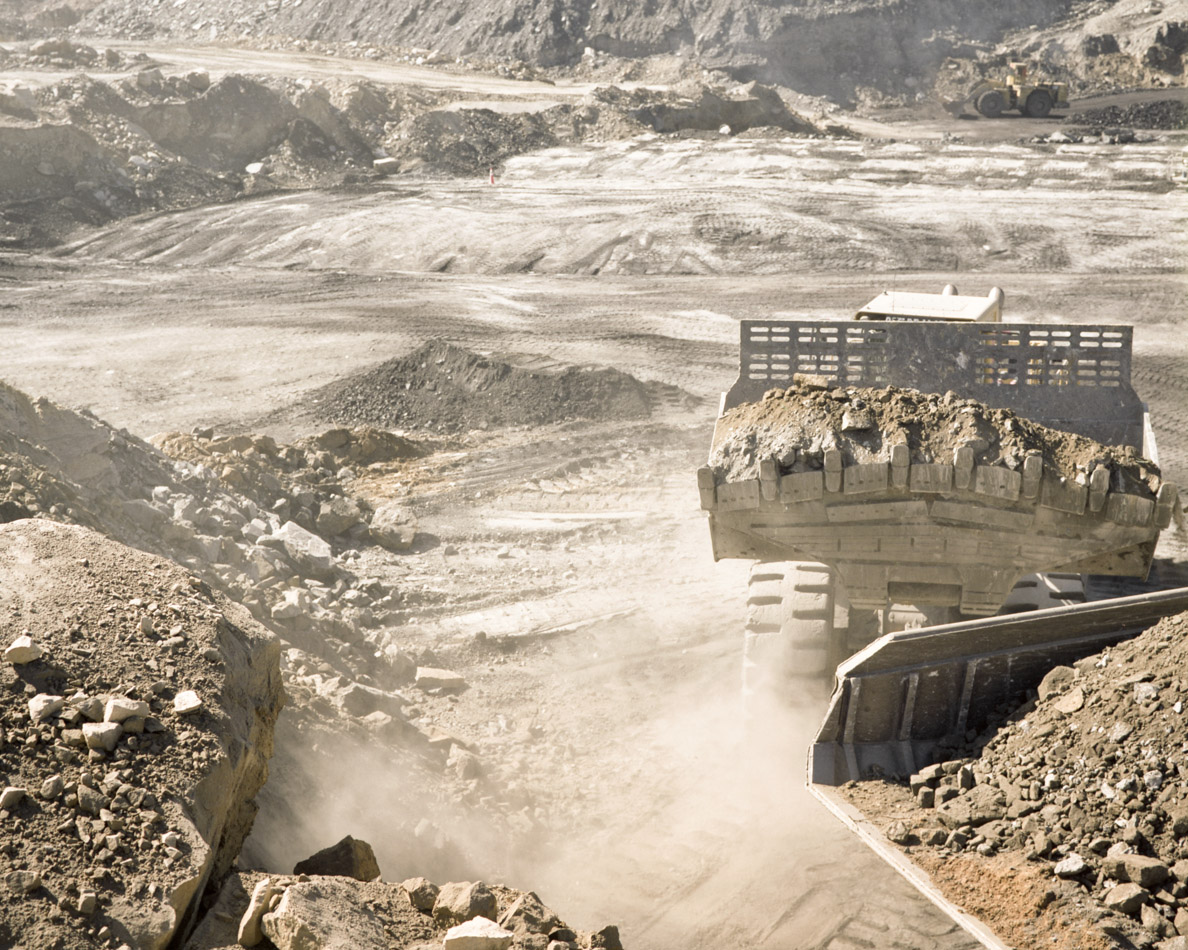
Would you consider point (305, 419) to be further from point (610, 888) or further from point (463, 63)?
point (463, 63)

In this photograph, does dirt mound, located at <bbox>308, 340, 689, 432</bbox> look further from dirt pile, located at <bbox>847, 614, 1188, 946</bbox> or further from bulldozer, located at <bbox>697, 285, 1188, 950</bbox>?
dirt pile, located at <bbox>847, 614, 1188, 946</bbox>

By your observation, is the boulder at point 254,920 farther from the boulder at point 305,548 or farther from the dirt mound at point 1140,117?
the dirt mound at point 1140,117

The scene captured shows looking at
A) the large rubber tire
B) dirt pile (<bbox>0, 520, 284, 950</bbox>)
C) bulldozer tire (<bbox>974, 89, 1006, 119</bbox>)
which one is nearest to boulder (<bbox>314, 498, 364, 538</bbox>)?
dirt pile (<bbox>0, 520, 284, 950</bbox>)

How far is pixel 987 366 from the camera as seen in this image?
7598mm

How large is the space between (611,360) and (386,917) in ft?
41.4

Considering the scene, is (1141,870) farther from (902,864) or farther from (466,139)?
(466,139)

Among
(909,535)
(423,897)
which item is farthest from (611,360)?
(423,897)

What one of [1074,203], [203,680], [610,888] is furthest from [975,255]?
[203,680]

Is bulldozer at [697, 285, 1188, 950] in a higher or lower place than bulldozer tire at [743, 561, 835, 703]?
higher

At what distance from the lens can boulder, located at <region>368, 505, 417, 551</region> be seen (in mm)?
10445

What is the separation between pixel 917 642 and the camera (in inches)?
193

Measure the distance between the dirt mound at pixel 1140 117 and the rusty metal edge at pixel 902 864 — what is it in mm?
29017

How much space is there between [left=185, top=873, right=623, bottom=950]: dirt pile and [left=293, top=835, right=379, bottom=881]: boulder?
1.19ft

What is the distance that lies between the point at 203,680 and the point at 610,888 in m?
2.52
